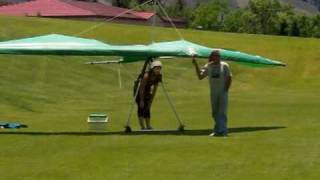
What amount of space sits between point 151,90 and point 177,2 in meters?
124

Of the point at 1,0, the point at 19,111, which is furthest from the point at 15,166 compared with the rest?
the point at 1,0

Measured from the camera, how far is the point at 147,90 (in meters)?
21.1

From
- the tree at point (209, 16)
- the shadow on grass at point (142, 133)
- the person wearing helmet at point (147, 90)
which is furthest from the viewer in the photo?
the tree at point (209, 16)

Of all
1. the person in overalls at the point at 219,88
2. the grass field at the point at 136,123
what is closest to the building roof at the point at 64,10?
the grass field at the point at 136,123

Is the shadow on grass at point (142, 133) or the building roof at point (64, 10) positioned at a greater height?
the shadow on grass at point (142, 133)

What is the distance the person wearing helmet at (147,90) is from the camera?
67.7 ft

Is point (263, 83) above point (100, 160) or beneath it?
beneath

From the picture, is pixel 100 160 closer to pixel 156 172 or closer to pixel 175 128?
pixel 156 172

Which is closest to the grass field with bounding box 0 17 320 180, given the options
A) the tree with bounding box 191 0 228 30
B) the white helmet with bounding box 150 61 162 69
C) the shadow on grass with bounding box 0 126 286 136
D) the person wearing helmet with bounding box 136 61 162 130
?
the shadow on grass with bounding box 0 126 286 136

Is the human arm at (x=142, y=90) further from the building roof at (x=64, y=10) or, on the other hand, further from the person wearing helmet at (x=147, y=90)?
the building roof at (x=64, y=10)

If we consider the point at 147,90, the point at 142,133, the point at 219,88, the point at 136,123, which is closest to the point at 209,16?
the point at 136,123

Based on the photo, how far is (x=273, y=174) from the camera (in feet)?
43.0

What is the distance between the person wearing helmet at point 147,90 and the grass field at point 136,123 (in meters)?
1.10

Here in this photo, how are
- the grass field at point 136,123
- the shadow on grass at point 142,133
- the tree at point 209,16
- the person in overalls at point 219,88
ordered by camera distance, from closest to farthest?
the grass field at point 136,123
the person in overalls at point 219,88
the shadow on grass at point 142,133
the tree at point 209,16
